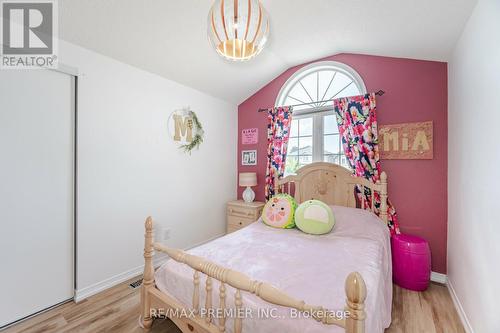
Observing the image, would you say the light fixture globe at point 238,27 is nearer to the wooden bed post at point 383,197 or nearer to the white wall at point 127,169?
the white wall at point 127,169

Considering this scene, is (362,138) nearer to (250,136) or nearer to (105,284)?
(250,136)

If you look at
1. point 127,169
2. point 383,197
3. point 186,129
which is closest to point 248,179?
point 186,129

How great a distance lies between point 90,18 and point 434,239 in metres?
3.81

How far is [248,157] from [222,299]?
2.64m

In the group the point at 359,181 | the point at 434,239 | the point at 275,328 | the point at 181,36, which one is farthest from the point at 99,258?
the point at 434,239

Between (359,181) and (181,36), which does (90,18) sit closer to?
(181,36)

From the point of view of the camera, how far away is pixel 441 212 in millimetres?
2289

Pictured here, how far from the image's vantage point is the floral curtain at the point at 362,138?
98.6 inches

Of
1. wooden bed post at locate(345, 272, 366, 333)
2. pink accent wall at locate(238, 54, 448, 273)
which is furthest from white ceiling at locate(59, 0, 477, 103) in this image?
wooden bed post at locate(345, 272, 366, 333)

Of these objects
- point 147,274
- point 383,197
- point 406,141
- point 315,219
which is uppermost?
point 406,141

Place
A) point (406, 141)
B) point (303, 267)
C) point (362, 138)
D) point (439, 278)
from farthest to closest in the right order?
point (362, 138) < point (406, 141) < point (439, 278) < point (303, 267)

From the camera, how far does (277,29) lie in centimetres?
219

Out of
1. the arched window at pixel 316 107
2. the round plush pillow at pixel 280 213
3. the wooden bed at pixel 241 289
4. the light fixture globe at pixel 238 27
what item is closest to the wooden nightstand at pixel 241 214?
the round plush pillow at pixel 280 213

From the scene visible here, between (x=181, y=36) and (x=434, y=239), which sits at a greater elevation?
(x=181, y=36)
